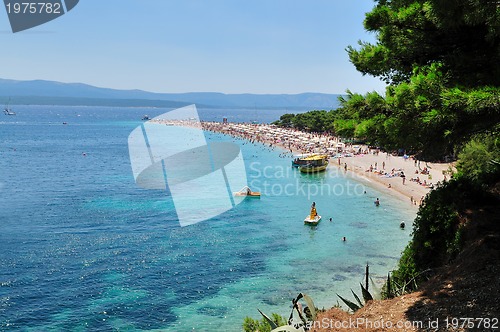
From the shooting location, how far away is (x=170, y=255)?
26.5 metres

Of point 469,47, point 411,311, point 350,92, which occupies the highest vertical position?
point 469,47

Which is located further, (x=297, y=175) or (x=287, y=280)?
(x=297, y=175)

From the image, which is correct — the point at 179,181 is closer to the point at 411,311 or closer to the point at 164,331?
the point at 164,331

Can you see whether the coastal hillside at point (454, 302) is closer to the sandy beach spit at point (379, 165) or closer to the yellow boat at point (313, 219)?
the sandy beach spit at point (379, 165)

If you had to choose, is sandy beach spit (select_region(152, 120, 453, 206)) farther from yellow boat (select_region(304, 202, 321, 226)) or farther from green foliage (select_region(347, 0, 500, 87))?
green foliage (select_region(347, 0, 500, 87))

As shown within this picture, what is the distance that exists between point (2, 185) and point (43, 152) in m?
34.9

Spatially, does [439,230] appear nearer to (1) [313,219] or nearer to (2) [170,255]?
(2) [170,255]

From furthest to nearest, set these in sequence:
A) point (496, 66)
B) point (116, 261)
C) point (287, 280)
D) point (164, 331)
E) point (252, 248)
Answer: point (252, 248)
point (116, 261)
point (287, 280)
point (164, 331)
point (496, 66)

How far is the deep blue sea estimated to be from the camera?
19328 millimetres

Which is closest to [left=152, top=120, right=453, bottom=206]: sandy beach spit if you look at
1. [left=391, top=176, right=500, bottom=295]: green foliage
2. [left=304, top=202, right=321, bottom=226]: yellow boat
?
[left=304, top=202, right=321, bottom=226]: yellow boat

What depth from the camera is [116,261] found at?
25297 millimetres

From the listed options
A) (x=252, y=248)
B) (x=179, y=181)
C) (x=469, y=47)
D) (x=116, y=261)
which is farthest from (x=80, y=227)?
(x=469, y=47)

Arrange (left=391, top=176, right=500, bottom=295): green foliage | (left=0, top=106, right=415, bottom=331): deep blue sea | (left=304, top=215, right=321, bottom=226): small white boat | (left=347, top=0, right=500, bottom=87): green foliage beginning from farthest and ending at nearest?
(left=304, top=215, right=321, bottom=226): small white boat → (left=0, top=106, right=415, bottom=331): deep blue sea → (left=391, top=176, right=500, bottom=295): green foliage → (left=347, top=0, right=500, bottom=87): green foliage

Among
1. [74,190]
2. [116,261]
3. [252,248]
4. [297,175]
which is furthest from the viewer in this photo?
[297,175]
